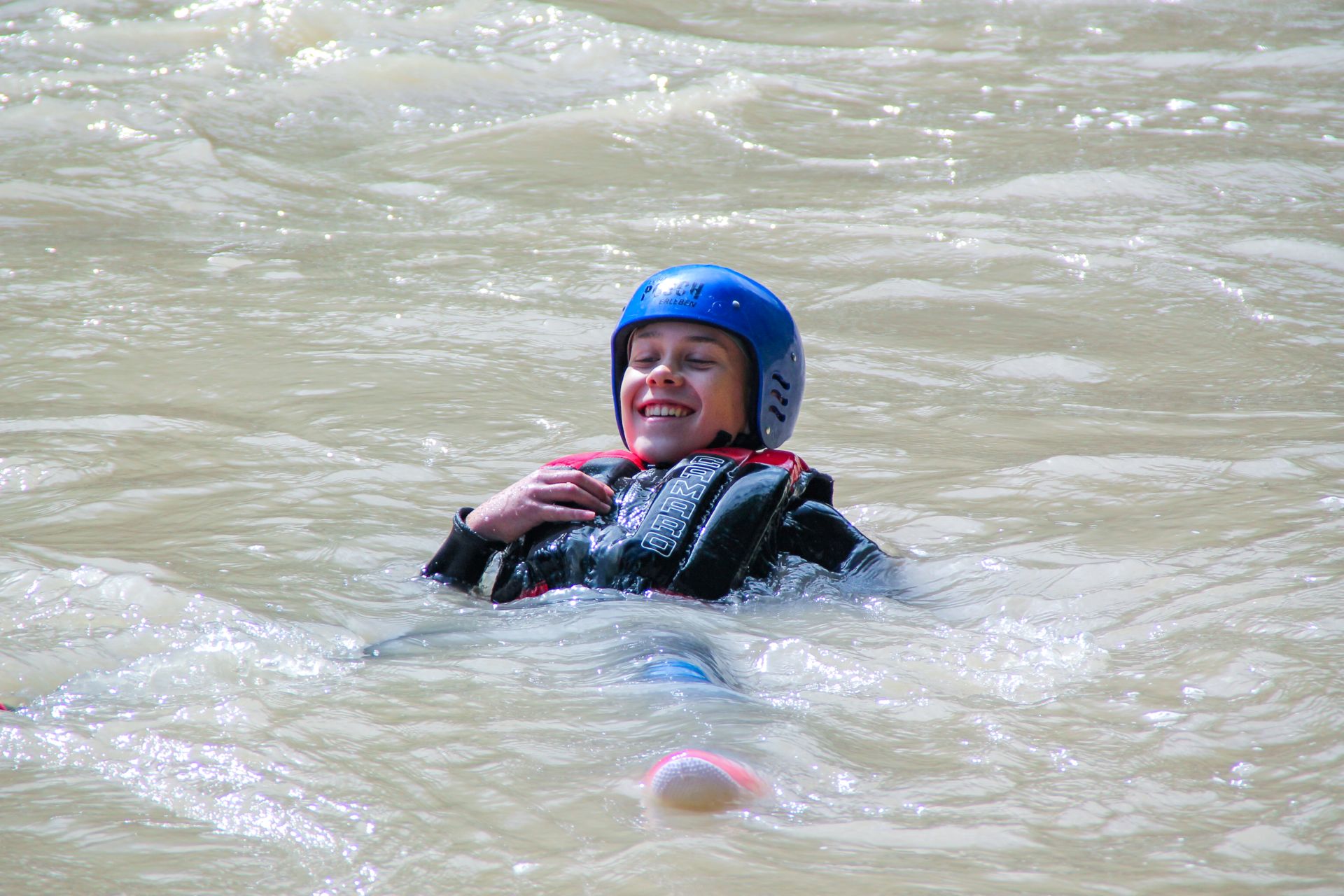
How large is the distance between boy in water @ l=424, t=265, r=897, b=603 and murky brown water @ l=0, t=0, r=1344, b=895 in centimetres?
A: 18

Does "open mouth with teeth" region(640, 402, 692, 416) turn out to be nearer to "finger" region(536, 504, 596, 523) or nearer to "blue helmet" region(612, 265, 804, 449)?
"blue helmet" region(612, 265, 804, 449)

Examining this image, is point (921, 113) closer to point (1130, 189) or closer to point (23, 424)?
point (1130, 189)

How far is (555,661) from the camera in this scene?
343 centimetres

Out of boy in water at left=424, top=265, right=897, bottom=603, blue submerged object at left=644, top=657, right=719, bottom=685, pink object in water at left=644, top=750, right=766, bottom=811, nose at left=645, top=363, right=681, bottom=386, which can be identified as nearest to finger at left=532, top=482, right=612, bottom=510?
boy in water at left=424, top=265, right=897, bottom=603

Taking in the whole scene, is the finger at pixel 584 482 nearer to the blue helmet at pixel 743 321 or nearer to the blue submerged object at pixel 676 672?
the blue helmet at pixel 743 321

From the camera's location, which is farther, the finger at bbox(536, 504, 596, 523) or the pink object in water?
the finger at bbox(536, 504, 596, 523)

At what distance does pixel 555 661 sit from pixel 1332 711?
5.89ft

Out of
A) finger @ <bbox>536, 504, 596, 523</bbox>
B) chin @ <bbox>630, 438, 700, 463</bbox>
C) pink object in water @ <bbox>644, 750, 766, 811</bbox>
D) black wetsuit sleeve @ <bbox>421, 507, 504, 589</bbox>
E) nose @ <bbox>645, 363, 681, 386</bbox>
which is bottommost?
black wetsuit sleeve @ <bbox>421, 507, 504, 589</bbox>

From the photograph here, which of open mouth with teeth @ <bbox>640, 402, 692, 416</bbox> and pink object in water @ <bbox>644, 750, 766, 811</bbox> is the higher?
open mouth with teeth @ <bbox>640, 402, 692, 416</bbox>

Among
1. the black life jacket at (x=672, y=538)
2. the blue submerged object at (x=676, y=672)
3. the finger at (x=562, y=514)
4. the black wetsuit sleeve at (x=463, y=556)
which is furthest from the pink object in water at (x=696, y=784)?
the black wetsuit sleeve at (x=463, y=556)

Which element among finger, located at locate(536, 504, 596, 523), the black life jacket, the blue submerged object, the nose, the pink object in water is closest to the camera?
the pink object in water

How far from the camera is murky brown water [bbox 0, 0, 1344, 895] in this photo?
2.54 m

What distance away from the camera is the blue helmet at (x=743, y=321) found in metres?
4.52

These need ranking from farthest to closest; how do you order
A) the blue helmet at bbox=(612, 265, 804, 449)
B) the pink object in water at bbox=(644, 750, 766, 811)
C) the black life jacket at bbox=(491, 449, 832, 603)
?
the blue helmet at bbox=(612, 265, 804, 449)
the black life jacket at bbox=(491, 449, 832, 603)
the pink object in water at bbox=(644, 750, 766, 811)
